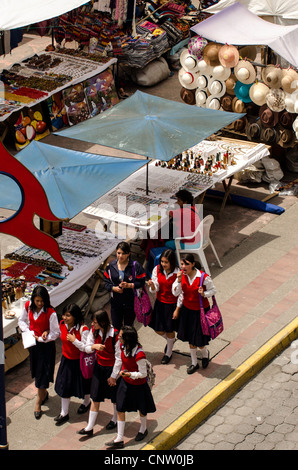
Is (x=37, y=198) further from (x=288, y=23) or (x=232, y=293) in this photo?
(x=288, y=23)

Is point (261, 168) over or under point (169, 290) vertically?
under

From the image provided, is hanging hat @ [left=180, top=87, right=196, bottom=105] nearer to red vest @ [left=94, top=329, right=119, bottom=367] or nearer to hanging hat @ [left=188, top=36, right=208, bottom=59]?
hanging hat @ [left=188, top=36, right=208, bottom=59]

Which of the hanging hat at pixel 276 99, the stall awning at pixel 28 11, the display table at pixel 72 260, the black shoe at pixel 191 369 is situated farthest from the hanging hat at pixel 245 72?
the black shoe at pixel 191 369

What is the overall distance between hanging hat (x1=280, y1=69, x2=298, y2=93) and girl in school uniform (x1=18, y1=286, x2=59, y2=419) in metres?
6.12

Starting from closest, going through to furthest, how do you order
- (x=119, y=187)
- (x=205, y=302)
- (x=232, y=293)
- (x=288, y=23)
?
1. (x=205, y=302)
2. (x=232, y=293)
3. (x=119, y=187)
4. (x=288, y=23)

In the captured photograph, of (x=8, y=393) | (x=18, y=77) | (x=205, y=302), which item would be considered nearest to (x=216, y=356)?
(x=205, y=302)

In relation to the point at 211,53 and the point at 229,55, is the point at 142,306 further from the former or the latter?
the point at 211,53

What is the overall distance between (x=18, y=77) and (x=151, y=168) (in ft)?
14.7

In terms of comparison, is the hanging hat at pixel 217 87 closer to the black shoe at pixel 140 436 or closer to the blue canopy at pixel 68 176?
the blue canopy at pixel 68 176

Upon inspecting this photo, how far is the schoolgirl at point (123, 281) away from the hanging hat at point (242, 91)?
17.6ft

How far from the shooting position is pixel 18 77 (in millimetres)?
16391

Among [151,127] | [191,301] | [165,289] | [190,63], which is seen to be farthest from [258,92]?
[191,301]

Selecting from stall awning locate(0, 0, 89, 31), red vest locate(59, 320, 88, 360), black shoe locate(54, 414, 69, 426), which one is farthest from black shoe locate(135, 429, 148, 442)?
stall awning locate(0, 0, 89, 31)

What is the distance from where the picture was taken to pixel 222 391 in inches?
369
